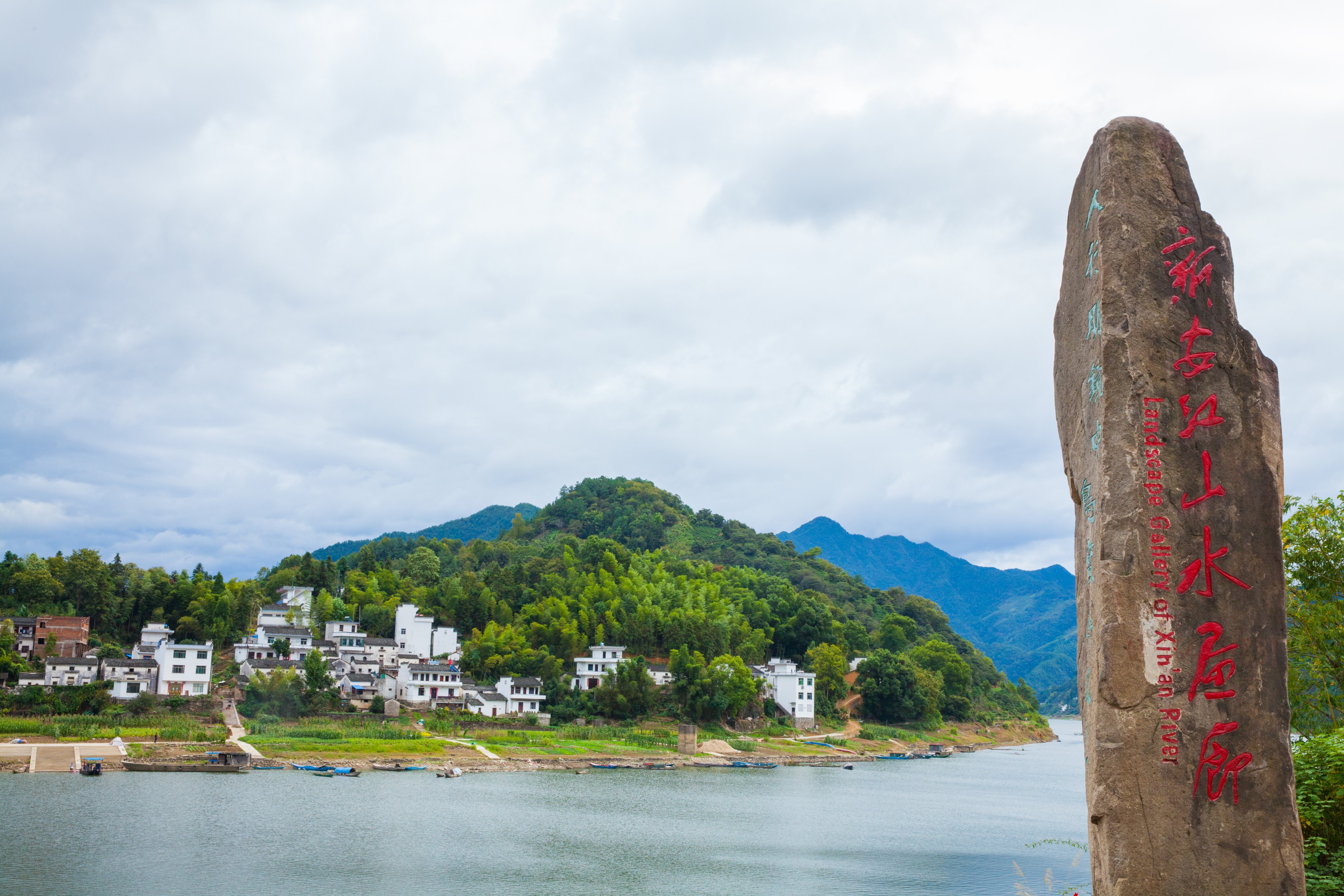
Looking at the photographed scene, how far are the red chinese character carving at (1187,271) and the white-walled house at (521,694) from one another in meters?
51.2

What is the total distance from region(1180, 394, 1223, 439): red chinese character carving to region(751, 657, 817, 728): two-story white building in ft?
193

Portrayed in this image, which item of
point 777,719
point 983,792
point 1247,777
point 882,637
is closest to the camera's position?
point 1247,777

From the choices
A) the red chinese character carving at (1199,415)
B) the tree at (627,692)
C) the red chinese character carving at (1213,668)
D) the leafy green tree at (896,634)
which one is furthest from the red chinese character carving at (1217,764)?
the leafy green tree at (896,634)

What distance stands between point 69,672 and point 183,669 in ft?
15.5

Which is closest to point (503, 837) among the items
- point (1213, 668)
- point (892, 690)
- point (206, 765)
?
point (206, 765)

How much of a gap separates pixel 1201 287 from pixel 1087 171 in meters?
1.10

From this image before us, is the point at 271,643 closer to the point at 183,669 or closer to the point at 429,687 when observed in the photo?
the point at 183,669

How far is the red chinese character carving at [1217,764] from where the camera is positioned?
212 inches

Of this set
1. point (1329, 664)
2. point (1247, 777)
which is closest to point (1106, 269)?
point (1247, 777)

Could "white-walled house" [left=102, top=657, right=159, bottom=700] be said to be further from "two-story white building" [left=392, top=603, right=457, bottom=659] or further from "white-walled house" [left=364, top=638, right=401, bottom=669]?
"two-story white building" [left=392, top=603, right=457, bottom=659]

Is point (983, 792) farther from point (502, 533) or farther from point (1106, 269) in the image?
point (502, 533)

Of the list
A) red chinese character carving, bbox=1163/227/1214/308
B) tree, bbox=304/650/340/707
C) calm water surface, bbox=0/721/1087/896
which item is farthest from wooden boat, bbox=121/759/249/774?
red chinese character carving, bbox=1163/227/1214/308

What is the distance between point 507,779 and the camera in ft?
128

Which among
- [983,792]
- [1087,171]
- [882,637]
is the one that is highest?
[1087,171]
